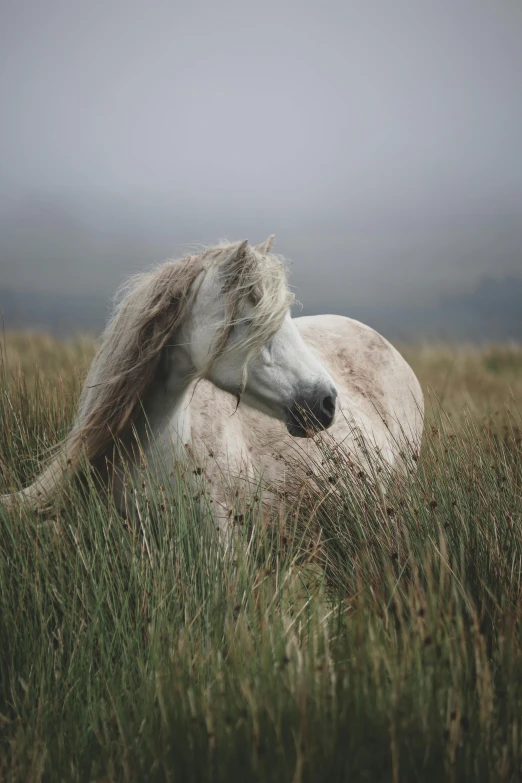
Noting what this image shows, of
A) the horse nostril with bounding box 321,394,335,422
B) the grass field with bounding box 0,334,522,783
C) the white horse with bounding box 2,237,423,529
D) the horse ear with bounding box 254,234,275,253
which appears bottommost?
the grass field with bounding box 0,334,522,783

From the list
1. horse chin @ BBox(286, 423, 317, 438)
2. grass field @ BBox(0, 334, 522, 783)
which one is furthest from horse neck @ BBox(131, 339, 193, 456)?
horse chin @ BBox(286, 423, 317, 438)

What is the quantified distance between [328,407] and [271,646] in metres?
1.28

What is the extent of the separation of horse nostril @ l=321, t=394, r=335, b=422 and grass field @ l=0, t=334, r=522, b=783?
1.02 ft

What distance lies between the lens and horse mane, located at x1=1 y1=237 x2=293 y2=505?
2.68 m

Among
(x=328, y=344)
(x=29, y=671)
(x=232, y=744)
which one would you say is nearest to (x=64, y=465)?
(x=29, y=671)

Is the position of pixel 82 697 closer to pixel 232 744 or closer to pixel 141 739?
pixel 141 739

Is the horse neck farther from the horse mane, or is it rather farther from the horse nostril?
the horse nostril

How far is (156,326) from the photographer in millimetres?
2738

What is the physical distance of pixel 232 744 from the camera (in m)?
1.53

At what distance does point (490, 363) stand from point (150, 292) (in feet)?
32.5

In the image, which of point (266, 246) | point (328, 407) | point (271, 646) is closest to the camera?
point (271, 646)

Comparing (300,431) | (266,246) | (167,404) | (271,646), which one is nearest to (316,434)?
(300,431)

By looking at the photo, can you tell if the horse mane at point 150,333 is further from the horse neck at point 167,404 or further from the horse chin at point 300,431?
the horse chin at point 300,431

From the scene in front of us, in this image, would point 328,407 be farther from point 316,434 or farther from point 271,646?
point 271,646
